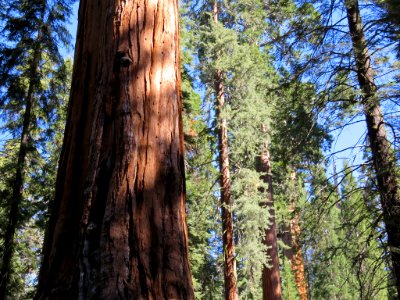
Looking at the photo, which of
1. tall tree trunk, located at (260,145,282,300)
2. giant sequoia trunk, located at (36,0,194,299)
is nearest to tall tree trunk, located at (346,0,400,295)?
giant sequoia trunk, located at (36,0,194,299)

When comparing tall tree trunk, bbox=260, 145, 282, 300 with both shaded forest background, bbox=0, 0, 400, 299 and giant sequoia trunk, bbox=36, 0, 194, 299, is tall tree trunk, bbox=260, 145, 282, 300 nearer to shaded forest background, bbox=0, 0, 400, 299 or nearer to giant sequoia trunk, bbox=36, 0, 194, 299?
shaded forest background, bbox=0, 0, 400, 299

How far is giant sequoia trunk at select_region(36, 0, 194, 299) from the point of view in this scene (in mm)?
2074

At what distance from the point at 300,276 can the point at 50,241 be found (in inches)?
1059

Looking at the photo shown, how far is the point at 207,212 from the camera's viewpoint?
15.9 metres

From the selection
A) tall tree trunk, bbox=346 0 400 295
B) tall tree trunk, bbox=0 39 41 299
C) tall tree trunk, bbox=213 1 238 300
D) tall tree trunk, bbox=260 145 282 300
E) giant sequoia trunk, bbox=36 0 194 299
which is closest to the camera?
giant sequoia trunk, bbox=36 0 194 299

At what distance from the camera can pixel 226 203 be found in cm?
1360

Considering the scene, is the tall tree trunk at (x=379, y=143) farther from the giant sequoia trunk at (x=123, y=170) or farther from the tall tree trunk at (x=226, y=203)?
the tall tree trunk at (x=226, y=203)

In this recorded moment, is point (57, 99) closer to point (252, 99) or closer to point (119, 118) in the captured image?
point (252, 99)

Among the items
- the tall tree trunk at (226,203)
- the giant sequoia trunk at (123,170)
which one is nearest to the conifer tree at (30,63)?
the tall tree trunk at (226,203)

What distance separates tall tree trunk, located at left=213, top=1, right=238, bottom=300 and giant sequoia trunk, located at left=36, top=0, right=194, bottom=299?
1042 cm

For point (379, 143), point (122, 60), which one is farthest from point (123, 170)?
point (379, 143)

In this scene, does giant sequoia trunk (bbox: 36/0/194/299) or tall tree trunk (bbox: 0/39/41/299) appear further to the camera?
tall tree trunk (bbox: 0/39/41/299)

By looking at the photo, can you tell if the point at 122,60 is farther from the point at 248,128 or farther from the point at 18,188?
the point at 248,128

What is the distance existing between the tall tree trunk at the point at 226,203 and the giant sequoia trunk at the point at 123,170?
34.2 ft
